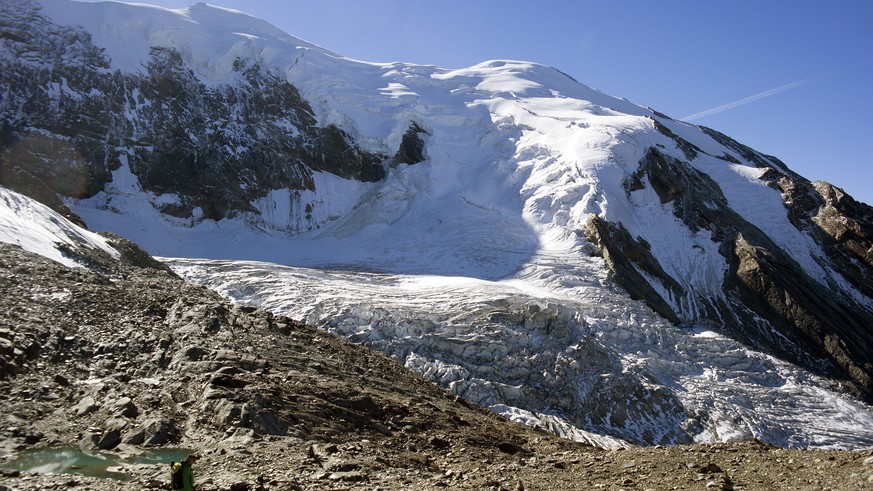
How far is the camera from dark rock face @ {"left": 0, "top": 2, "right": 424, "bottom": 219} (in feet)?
124

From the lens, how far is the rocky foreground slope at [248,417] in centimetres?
880

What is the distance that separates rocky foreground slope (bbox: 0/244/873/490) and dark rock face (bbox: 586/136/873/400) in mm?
17694

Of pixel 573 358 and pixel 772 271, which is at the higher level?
pixel 772 271

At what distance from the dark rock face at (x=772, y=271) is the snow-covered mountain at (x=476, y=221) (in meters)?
0.14

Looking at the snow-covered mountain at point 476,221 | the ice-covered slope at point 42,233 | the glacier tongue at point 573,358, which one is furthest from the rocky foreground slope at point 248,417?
the snow-covered mountain at point 476,221

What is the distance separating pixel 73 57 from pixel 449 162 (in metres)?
25.3

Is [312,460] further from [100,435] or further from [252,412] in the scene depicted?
[100,435]

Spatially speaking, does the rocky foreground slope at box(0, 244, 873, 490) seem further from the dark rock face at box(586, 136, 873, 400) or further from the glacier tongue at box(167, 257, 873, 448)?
the dark rock face at box(586, 136, 873, 400)

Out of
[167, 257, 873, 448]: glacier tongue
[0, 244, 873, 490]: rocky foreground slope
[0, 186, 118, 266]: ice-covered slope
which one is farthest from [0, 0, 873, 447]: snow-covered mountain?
[0, 244, 873, 490]: rocky foreground slope

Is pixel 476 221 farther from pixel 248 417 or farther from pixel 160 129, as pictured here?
pixel 248 417

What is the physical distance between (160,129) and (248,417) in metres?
35.9

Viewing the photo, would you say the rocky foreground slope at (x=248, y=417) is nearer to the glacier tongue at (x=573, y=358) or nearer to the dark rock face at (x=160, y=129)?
the glacier tongue at (x=573, y=358)

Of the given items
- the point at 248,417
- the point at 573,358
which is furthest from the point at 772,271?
the point at 248,417

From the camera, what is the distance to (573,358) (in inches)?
908
